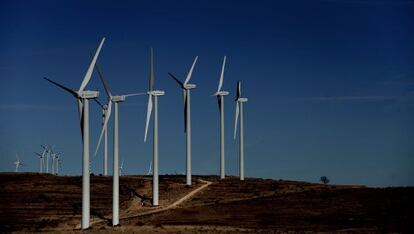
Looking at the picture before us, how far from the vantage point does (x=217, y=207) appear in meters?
96.8

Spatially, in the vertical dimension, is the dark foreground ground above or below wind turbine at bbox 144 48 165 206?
below

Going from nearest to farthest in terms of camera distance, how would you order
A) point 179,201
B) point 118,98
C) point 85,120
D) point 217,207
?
point 85,120 → point 118,98 → point 217,207 → point 179,201

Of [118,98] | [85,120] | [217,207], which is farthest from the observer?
[217,207]

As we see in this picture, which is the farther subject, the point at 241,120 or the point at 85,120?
the point at 241,120

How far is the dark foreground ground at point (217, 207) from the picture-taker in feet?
252

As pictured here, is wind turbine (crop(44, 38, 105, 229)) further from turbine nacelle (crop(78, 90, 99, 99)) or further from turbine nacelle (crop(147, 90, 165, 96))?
turbine nacelle (crop(147, 90, 165, 96))

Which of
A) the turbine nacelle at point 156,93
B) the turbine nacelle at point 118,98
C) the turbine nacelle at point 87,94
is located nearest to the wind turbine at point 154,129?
the turbine nacelle at point 156,93

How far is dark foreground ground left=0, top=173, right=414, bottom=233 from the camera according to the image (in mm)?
76938

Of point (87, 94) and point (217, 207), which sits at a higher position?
point (87, 94)

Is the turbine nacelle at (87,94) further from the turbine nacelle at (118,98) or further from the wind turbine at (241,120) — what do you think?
the wind turbine at (241,120)

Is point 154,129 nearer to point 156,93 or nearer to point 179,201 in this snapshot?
point 156,93

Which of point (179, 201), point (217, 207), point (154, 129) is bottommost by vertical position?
point (217, 207)

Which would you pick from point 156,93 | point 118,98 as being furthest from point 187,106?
point 118,98

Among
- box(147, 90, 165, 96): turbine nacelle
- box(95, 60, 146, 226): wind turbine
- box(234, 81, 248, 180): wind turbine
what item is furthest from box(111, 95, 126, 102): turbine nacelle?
box(234, 81, 248, 180): wind turbine
